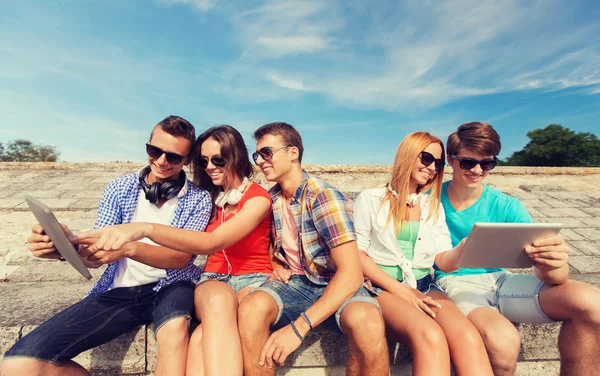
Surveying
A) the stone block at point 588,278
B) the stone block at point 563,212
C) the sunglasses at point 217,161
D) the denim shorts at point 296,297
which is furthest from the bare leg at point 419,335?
the stone block at point 563,212

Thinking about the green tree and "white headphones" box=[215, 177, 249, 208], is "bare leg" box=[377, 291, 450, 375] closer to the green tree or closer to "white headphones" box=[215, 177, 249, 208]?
"white headphones" box=[215, 177, 249, 208]

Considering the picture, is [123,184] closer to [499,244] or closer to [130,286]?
[130,286]

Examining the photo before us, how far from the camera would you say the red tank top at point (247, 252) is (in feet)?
7.86

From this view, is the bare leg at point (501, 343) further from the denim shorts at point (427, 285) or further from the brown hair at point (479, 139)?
the brown hair at point (479, 139)

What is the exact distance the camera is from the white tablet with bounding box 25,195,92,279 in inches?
57.7

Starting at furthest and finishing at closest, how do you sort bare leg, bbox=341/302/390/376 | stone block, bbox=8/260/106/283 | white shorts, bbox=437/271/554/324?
stone block, bbox=8/260/106/283 → white shorts, bbox=437/271/554/324 → bare leg, bbox=341/302/390/376

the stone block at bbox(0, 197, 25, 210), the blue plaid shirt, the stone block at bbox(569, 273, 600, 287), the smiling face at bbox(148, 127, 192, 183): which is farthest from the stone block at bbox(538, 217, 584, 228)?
the stone block at bbox(0, 197, 25, 210)

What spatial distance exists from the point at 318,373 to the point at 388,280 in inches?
31.6

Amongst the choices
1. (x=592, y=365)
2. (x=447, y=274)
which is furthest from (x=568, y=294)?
(x=447, y=274)

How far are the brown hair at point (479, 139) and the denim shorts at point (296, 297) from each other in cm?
136

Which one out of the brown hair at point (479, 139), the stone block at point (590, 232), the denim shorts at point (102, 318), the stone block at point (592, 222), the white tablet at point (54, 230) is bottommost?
the denim shorts at point (102, 318)

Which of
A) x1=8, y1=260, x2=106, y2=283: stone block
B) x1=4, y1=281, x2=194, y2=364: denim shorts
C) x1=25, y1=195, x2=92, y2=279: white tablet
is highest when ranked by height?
x1=25, y1=195, x2=92, y2=279: white tablet

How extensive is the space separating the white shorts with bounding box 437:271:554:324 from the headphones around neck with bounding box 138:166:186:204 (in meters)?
2.10

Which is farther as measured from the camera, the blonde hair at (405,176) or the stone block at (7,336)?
the blonde hair at (405,176)
